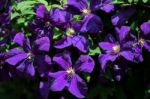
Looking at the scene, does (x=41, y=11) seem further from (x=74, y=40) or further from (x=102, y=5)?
(x=102, y=5)

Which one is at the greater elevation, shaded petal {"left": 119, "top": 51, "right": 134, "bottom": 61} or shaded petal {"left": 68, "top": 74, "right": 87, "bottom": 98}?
shaded petal {"left": 119, "top": 51, "right": 134, "bottom": 61}

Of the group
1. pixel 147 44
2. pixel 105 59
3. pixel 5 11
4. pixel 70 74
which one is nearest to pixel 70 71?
pixel 70 74

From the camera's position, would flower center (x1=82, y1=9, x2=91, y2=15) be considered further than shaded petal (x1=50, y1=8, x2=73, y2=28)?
Yes

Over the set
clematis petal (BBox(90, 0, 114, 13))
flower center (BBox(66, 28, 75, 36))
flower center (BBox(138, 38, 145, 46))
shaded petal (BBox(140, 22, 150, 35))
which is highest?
clematis petal (BBox(90, 0, 114, 13))

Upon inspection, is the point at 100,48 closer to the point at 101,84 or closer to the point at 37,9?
the point at 101,84

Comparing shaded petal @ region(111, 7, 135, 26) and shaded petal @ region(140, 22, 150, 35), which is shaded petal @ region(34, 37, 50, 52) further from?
shaded petal @ region(140, 22, 150, 35)

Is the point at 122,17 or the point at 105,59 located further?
the point at 122,17

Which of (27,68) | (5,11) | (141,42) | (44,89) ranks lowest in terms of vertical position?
(44,89)

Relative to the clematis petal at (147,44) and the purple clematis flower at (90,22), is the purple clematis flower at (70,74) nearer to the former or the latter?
the purple clematis flower at (90,22)

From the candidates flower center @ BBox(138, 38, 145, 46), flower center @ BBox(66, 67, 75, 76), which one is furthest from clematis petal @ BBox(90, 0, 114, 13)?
flower center @ BBox(66, 67, 75, 76)
